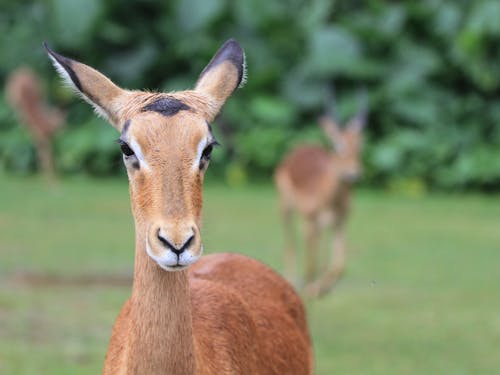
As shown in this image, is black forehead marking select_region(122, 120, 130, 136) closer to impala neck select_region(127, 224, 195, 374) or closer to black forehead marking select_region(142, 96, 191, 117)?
black forehead marking select_region(142, 96, 191, 117)

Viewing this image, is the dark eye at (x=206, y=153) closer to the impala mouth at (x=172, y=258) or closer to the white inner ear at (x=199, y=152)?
the white inner ear at (x=199, y=152)

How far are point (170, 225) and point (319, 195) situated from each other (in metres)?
8.38

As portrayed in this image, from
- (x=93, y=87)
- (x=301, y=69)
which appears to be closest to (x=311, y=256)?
(x=93, y=87)

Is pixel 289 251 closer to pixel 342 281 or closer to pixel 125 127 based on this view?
pixel 342 281

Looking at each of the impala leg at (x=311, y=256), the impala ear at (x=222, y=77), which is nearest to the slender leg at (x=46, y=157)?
the impala leg at (x=311, y=256)

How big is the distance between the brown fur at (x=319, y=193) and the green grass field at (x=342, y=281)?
1.09 feet

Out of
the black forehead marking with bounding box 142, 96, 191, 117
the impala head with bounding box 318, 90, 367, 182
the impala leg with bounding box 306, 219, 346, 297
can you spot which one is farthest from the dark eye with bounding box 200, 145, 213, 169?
the impala head with bounding box 318, 90, 367, 182

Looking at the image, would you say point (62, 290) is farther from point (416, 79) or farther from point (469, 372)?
point (416, 79)

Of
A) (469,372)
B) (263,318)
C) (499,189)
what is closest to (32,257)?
(469,372)

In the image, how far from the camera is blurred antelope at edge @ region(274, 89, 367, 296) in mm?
11031

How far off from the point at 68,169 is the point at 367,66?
5.38 m

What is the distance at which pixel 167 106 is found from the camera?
380cm

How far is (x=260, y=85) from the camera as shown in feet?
66.5

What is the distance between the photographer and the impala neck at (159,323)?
373cm
